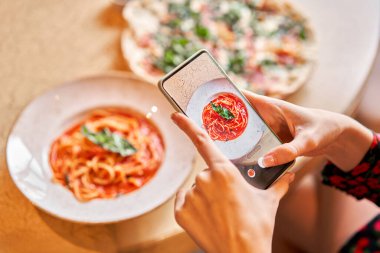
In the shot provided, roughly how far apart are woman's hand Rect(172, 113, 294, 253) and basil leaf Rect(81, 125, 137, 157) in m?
0.35

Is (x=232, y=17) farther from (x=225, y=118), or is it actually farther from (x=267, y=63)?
(x=225, y=118)

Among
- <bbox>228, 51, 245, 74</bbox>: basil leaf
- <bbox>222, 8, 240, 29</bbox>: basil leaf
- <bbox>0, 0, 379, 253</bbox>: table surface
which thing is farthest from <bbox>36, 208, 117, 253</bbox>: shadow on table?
<bbox>222, 8, 240, 29</bbox>: basil leaf

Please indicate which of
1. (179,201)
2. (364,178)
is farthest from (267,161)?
(364,178)

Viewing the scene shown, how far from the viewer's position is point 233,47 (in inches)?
59.6

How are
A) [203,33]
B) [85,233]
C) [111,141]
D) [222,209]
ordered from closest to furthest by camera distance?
[222,209] → [85,233] → [111,141] → [203,33]

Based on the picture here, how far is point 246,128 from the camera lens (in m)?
0.93

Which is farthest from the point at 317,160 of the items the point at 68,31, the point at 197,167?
the point at 68,31

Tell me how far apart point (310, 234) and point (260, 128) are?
822 millimetres

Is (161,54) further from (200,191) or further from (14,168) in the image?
(200,191)

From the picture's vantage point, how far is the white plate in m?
1.05

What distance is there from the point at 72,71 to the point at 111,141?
318 mm

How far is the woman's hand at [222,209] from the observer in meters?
0.80

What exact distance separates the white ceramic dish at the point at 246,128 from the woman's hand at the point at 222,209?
3.1 inches

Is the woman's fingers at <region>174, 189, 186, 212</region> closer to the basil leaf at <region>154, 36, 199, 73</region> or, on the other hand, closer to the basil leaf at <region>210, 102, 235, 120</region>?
the basil leaf at <region>210, 102, 235, 120</region>
